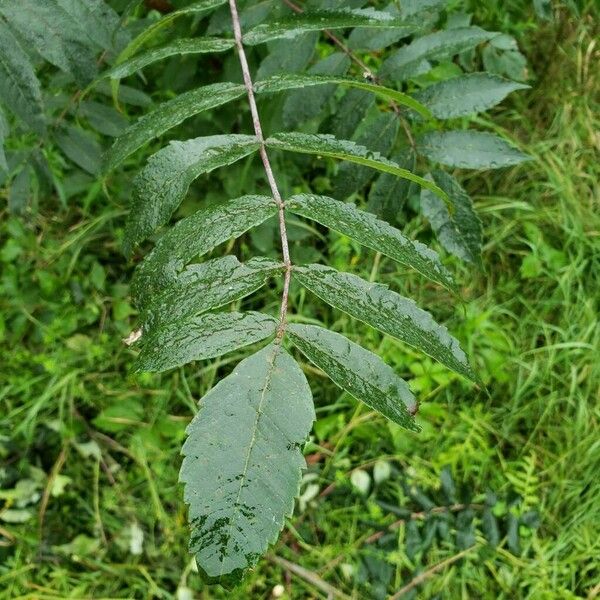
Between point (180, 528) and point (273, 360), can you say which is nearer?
point (273, 360)

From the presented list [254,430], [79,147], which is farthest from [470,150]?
[79,147]

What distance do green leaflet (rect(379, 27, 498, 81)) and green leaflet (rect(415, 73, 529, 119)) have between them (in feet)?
0.15

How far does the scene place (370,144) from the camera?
44.5 inches

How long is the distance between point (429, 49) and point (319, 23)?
357 mm

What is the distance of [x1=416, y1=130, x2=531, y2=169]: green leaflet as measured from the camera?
1074mm

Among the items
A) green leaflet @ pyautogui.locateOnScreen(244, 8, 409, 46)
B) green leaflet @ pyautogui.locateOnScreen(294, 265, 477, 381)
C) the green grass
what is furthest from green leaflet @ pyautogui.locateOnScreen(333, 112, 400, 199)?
the green grass

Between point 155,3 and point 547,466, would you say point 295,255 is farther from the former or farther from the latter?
point 547,466

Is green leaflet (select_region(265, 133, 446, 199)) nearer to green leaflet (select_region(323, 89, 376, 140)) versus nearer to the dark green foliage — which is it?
the dark green foliage

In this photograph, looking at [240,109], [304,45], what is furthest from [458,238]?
[240,109]

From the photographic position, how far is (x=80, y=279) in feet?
7.29

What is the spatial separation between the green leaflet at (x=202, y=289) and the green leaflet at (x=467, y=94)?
57 centimetres

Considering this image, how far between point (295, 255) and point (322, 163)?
44 centimetres

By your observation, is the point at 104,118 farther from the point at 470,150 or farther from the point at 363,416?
the point at 363,416

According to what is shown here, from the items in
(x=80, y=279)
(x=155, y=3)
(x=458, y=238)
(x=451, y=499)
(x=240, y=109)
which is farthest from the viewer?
(x=80, y=279)
